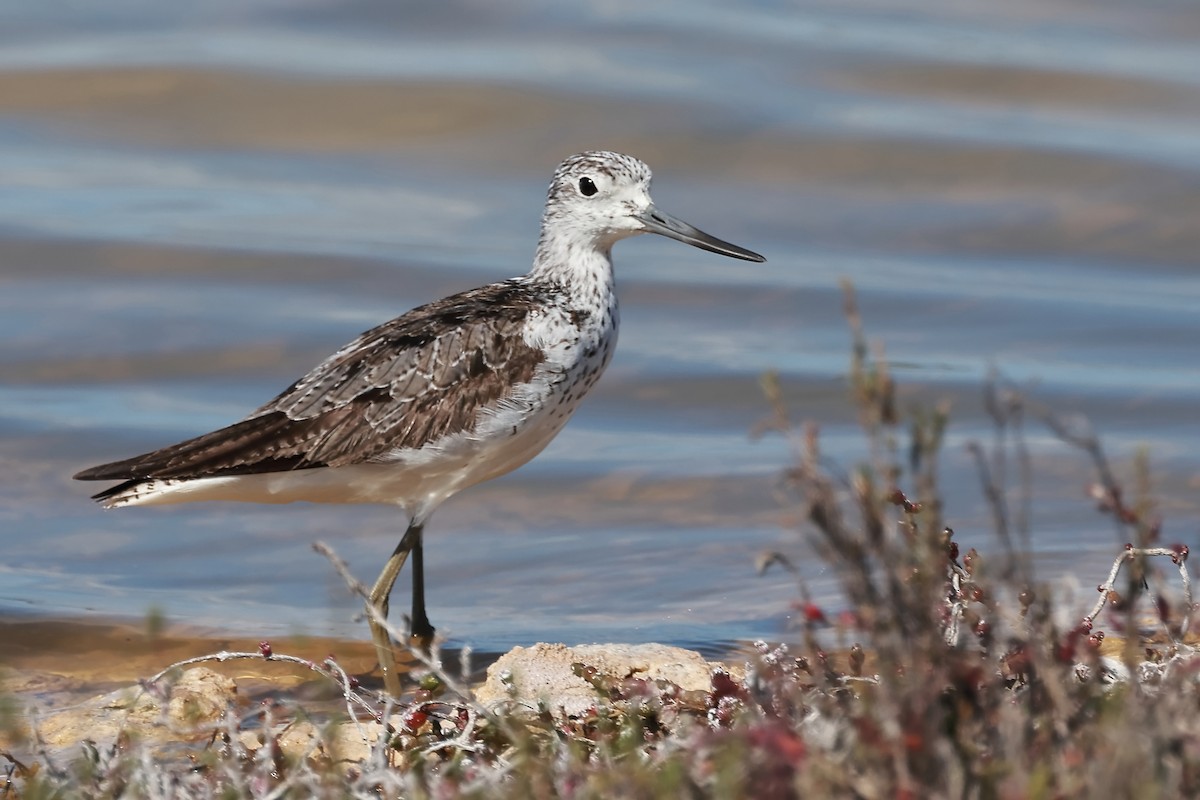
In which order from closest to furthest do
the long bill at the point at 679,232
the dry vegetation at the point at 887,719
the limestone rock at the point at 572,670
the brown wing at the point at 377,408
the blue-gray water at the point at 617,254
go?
the dry vegetation at the point at 887,719, the limestone rock at the point at 572,670, the brown wing at the point at 377,408, the long bill at the point at 679,232, the blue-gray water at the point at 617,254

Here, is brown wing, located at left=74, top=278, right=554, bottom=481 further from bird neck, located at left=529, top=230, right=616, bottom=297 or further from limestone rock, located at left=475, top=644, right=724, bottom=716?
limestone rock, located at left=475, top=644, right=724, bottom=716

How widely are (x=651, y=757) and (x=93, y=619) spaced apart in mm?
3810

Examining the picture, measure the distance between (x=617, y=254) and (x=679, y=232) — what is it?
5.01 meters

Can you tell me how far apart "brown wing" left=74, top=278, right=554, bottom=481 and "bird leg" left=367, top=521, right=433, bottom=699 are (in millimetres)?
507

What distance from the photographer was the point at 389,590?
23.0 feet

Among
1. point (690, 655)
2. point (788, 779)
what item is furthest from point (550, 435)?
point (788, 779)

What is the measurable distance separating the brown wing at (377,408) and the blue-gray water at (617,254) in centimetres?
105

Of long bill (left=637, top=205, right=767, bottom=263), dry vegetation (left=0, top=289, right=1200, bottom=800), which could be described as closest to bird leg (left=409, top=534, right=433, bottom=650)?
long bill (left=637, top=205, right=767, bottom=263)

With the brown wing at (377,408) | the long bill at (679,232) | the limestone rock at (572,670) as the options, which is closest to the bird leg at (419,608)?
the brown wing at (377,408)

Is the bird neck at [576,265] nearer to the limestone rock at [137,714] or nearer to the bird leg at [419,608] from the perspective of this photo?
the bird leg at [419,608]

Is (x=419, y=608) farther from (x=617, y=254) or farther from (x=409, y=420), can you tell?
(x=617, y=254)

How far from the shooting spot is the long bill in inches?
289

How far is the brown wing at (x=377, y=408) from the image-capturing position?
21.1 ft

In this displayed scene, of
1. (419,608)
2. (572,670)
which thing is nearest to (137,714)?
(572,670)
